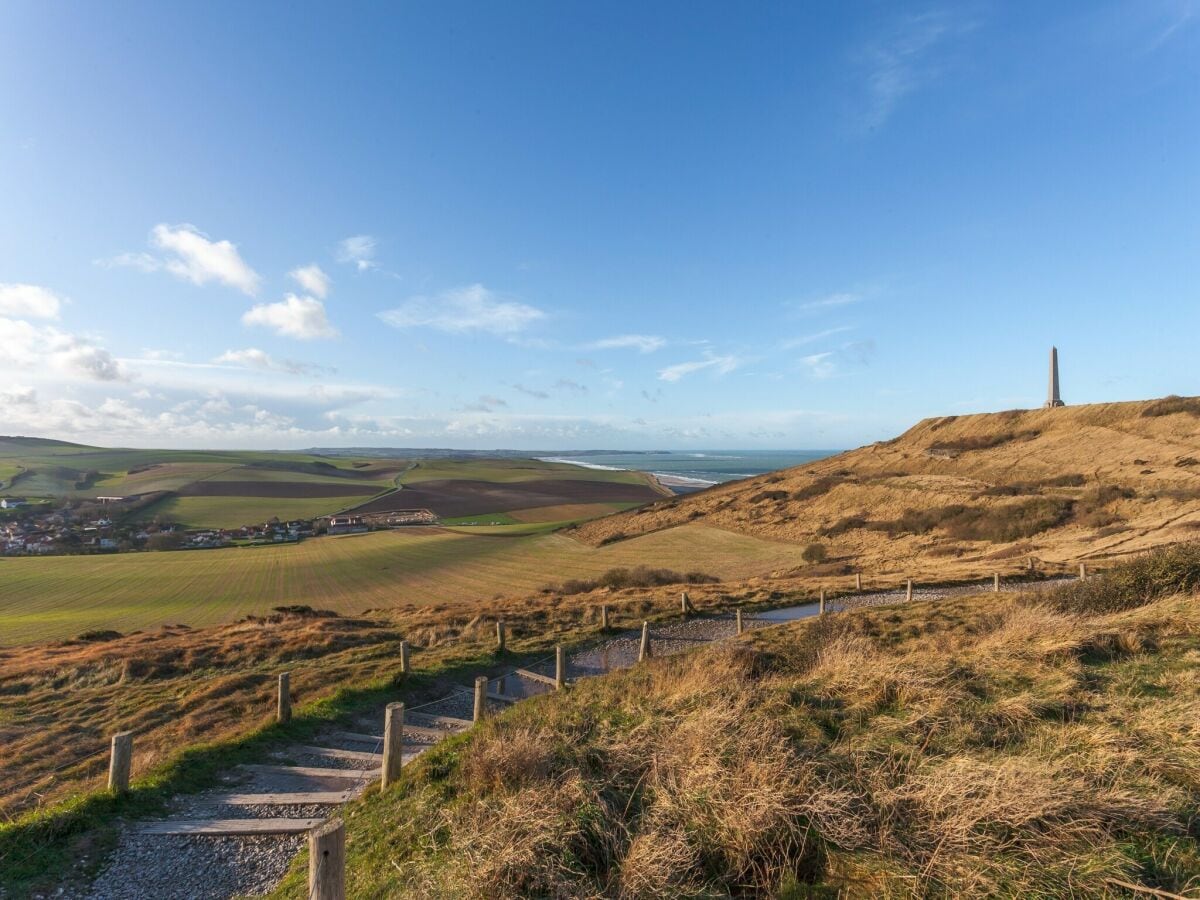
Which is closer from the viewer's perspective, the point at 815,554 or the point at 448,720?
the point at 448,720

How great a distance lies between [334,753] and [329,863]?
7427 millimetres

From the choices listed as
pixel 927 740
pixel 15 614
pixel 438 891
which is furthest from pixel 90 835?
pixel 15 614

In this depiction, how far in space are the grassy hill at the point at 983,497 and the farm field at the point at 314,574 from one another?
6432 millimetres

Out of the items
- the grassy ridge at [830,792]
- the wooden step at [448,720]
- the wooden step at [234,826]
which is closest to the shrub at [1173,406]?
the grassy ridge at [830,792]

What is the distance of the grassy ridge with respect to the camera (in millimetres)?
4242

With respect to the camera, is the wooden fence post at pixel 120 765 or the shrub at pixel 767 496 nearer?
the wooden fence post at pixel 120 765

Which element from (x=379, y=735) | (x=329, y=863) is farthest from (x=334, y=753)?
(x=329, y=863)

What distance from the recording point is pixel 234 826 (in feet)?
24.5

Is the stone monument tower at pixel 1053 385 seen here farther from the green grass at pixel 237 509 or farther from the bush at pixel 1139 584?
the green grass at pixel 237 509

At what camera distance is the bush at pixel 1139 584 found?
14391 millimetres

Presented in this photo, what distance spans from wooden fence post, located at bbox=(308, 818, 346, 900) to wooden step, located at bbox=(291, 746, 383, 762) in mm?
6460

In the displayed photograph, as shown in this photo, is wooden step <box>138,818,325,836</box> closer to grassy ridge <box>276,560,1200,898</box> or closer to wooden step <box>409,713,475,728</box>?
grassy ridge <box>276,560,1200,898</box>

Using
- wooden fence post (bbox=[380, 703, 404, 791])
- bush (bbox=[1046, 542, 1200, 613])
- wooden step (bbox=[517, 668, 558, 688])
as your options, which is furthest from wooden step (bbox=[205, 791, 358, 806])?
bush (bbox=[1046, 542, 1200, 613])

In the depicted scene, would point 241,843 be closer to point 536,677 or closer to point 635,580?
point 536,677
